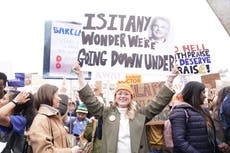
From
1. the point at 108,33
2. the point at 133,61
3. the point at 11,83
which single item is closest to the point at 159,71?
the point at 133,61

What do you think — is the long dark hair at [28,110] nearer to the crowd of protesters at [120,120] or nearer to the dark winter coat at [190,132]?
the crowd of protesters at [120,120]

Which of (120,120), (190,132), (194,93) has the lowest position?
(190,132)

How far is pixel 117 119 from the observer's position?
4336mm

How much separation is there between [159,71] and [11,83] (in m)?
1.93

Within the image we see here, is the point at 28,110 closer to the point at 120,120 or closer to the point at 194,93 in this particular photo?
the point at 120,120

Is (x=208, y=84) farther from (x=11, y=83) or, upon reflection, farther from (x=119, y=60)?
(x=11, y=83)

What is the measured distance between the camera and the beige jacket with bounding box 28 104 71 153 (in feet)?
11.9

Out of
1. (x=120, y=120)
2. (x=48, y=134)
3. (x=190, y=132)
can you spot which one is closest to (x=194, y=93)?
(x=190, y=132)

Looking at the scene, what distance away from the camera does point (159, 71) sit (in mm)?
5488

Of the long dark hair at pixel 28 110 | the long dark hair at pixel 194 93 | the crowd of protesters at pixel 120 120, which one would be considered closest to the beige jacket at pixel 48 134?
the crowd of protesters at pixel 120 120

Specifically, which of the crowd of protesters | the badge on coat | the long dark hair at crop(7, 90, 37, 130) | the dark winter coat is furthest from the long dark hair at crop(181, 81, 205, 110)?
the long dark hair at crop(7, 90, 37, 130)

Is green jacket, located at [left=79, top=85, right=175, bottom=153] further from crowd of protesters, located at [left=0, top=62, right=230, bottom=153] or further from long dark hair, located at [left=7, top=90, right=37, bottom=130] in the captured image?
long dark hair, located at [left=7, top=90, right=37, bottom=130]

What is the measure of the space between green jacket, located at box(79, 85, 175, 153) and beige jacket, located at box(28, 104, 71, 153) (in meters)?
0.51

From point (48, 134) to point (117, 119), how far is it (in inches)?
34.3
